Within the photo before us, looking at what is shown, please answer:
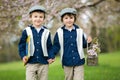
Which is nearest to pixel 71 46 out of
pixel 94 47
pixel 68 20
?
pixel 68 20

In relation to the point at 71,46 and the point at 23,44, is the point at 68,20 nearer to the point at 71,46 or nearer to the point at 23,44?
the point at 71,46

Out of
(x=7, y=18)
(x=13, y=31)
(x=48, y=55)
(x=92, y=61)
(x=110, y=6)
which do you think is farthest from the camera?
(x=110, y=6)

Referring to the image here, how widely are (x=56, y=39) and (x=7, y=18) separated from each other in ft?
15.7

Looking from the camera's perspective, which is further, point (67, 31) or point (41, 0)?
point (41, 0)

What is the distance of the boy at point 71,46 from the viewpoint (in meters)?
7.35

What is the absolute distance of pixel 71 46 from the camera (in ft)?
24.1

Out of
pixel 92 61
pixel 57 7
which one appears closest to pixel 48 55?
pixel 92 61

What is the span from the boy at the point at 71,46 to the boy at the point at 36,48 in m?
0.22

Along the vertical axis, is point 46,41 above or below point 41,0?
below

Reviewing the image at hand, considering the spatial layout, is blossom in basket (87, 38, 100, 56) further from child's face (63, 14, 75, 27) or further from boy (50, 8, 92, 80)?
child's face (63, 14, 75, 27)

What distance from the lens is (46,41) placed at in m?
7.26

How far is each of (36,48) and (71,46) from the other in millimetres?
627

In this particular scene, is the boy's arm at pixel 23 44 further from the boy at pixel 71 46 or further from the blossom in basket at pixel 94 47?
the blossom in basket at pixel 94 47

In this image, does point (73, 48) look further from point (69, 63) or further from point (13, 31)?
point (13, 31)
